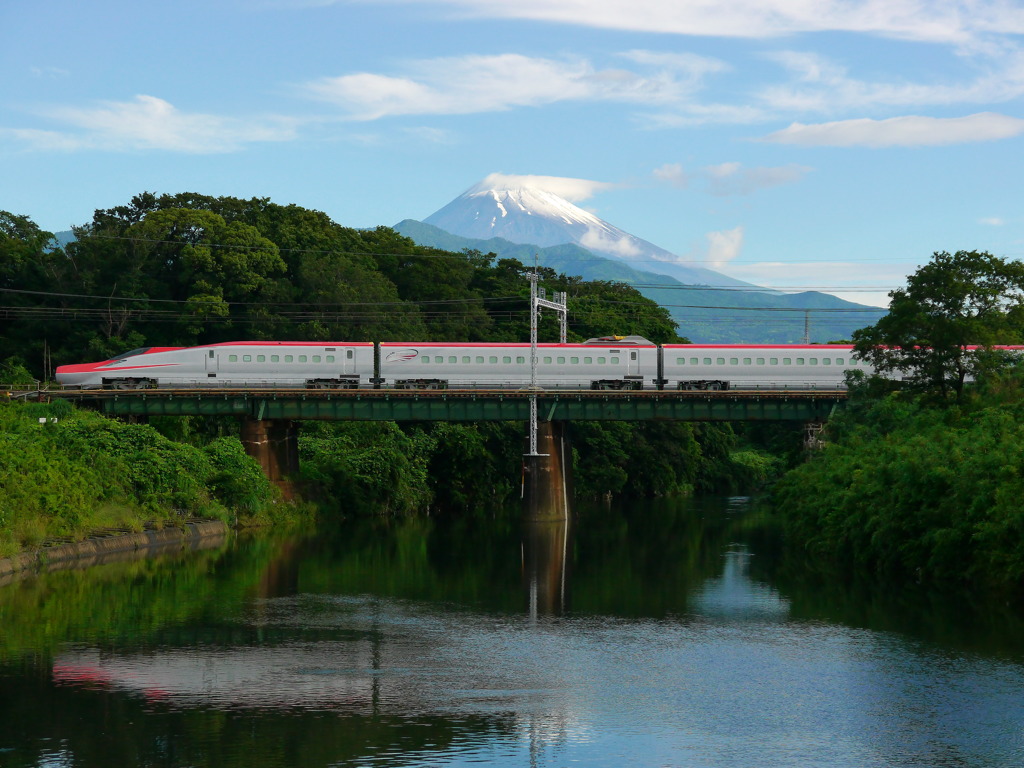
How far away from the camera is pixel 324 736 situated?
2158cm

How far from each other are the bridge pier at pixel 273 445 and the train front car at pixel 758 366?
838 inches

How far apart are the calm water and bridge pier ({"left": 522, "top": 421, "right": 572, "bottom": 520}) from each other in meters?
17.5

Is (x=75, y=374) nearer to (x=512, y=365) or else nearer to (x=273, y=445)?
(x=273, y=445)

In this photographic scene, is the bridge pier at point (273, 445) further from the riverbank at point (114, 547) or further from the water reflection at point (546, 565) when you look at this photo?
the water reflection at point (546, 565)

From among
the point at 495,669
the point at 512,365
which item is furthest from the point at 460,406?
the point at 495,669

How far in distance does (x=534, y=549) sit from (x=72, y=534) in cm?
1813

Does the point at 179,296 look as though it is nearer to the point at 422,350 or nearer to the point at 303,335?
the point at 303,335

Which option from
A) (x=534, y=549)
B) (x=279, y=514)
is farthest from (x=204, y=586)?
(x=279, y=514)

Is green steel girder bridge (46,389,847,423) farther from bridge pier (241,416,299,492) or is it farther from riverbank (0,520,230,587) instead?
riverbank (0,520,230,587)

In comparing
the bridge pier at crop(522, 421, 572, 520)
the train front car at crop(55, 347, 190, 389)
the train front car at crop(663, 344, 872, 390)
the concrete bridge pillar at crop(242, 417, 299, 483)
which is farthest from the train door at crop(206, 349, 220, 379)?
the train front car at crop(663, 344, 872, 390)

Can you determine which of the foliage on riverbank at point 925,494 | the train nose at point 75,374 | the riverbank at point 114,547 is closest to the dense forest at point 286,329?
the riverbank at point 114,547

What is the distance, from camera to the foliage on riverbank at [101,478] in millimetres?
43609

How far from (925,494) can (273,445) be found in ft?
120

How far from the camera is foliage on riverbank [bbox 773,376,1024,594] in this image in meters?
35.4
